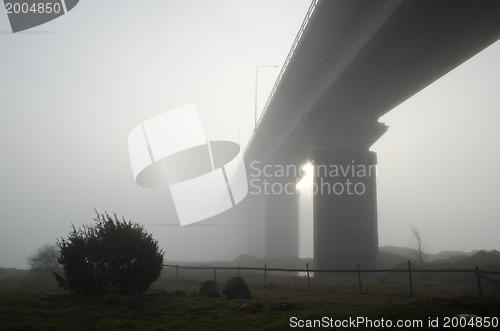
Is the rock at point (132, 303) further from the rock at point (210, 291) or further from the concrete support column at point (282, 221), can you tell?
the concrete support column at point (282, 221)

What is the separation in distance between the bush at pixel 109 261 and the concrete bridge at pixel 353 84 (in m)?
17.3

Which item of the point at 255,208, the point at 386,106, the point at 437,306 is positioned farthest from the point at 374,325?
the point at 255,208

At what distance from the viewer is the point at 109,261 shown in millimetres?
20766

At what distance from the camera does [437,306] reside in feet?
40.7

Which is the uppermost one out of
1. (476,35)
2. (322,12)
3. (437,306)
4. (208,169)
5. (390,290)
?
(322,12)

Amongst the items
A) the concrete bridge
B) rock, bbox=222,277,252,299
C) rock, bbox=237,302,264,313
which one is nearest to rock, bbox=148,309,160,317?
rock, bbox=237,302,264,313

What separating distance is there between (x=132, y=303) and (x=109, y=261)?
3.94 meters

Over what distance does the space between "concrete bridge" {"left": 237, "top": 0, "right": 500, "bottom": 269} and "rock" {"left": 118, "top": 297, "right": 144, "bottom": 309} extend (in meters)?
18.5

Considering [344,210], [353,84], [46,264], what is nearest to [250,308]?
[353,84]

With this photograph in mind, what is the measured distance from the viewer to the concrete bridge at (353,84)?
2411 cm

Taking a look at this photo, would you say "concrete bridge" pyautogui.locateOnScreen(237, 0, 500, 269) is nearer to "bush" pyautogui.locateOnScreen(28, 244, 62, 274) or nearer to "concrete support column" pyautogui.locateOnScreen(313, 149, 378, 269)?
"concrete support column" pyautogui.locateOnScreen(313, 149, 378, 269)

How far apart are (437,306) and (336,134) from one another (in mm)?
27613

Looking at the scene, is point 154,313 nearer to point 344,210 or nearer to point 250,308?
point 250,308

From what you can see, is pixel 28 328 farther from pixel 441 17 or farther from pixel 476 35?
pixel 476 35
